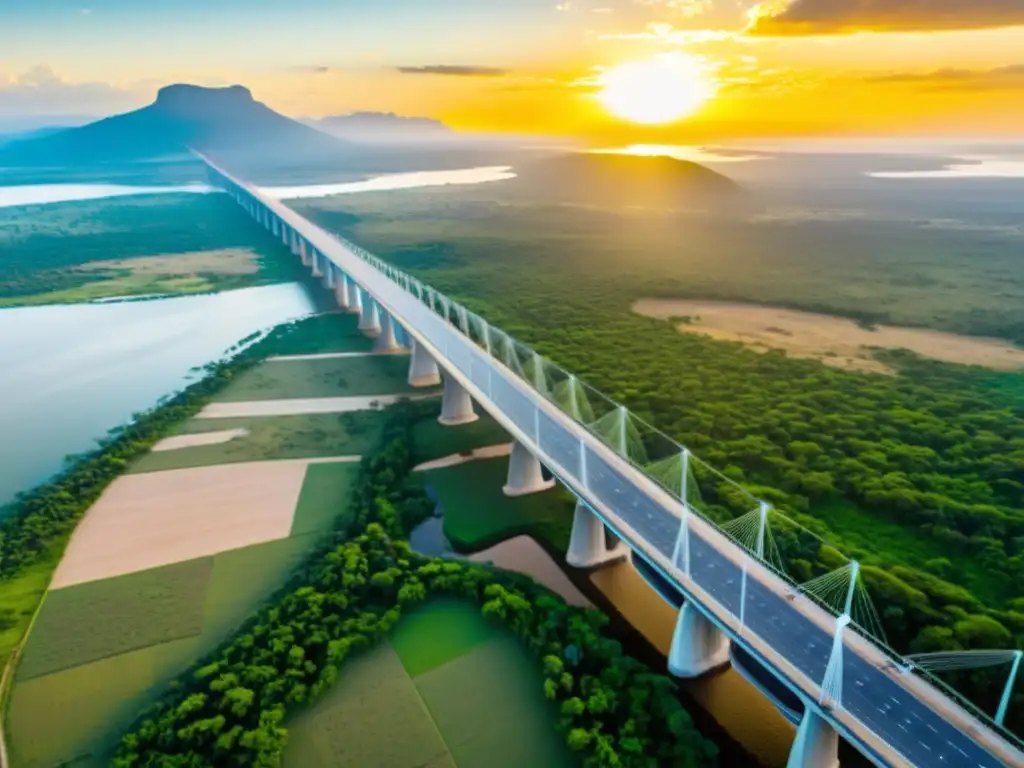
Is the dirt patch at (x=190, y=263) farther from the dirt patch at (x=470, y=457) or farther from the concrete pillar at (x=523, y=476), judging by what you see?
the concrete pillar at (x=523, y=476)

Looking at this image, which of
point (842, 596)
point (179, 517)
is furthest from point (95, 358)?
point (842, 596)

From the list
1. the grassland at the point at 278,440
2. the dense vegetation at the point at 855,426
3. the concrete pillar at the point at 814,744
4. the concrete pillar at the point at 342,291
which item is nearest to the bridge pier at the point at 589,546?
the dense vegetation at the point at 855,426

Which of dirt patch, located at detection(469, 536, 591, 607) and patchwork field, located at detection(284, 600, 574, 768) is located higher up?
dirt patch, located at detection(469, 536, 591, 607)

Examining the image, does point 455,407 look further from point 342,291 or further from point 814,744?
point 342,291

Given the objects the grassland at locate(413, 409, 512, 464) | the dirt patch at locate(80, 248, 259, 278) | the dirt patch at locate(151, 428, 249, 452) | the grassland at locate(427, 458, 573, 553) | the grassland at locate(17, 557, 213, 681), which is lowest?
the grassland at locate(17, 557, 213, 681)

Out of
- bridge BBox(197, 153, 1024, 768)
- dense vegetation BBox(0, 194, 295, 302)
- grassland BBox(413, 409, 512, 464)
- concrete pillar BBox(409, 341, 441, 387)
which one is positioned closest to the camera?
bridge BBox(197, 153, 1024, 768)

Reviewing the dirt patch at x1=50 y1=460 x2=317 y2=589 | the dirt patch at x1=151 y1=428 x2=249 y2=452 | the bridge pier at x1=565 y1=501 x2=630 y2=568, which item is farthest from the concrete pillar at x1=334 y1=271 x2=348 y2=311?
the bridge pier at x1=565 y1=501 x2=630 y2=568

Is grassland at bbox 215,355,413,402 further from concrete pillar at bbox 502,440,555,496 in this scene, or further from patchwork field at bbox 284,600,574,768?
patchwork field at bbox 284,600,574,768
